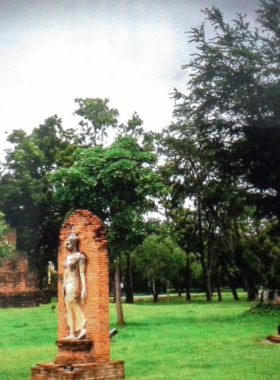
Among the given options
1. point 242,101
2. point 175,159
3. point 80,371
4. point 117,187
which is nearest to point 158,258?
point 175,159

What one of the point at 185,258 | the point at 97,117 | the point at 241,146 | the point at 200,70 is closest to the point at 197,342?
the point at 241,146

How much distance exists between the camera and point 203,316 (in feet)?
82.8

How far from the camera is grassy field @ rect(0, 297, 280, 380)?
1153cm

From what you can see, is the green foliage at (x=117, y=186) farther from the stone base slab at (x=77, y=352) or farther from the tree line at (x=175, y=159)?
the stone base slab at (x=77, y=352)

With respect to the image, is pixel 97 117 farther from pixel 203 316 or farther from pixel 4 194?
pixel 203 316

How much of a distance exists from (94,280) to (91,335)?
0.92 m

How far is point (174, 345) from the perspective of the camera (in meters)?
15.8

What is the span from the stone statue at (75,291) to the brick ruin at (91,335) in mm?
90

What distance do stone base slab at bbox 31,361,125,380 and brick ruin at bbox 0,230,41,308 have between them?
19.8 meters

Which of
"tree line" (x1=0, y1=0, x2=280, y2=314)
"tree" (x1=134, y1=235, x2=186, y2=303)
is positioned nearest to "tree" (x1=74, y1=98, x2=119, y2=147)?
"tree line" (x1=0, y1=0, x2=280, y2=314)

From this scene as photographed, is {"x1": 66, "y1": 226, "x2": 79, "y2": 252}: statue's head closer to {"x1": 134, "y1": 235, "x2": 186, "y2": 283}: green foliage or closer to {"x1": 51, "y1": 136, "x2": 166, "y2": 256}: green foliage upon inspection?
{"x1": 51, "y1": 136, "x2": 166, "y2": 256}: green foliage

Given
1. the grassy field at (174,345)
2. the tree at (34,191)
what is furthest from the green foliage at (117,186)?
the tree at (34,191)

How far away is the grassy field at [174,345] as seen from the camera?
1153 cm

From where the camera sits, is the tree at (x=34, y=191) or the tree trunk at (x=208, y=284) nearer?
the tree at (x=34, y=191)
